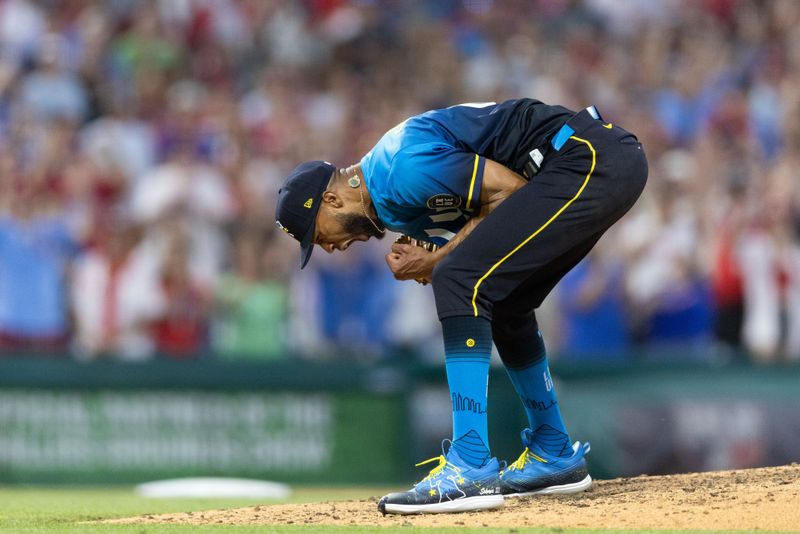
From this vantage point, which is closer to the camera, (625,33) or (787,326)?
(787,326)

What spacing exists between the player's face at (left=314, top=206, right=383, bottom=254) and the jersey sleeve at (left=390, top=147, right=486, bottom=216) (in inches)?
12.8

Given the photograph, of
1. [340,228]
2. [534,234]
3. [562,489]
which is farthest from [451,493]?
[340,228]

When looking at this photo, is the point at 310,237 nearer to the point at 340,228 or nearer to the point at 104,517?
the point at 340,228

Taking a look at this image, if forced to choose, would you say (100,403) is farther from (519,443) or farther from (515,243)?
(515,243)

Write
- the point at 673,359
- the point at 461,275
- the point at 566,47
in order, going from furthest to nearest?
the point at 566,47 < the point at 673,359 < the point at 461,275

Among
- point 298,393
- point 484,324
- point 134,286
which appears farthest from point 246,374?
point 484,324

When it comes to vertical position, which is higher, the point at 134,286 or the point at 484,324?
the point at 134,286

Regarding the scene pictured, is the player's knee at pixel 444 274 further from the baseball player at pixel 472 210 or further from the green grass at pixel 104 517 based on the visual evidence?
the green grass at pixel 104 517

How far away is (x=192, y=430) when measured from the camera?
11203 mm

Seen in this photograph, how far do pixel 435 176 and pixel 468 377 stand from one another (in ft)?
3.07

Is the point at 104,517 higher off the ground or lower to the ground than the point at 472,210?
lower

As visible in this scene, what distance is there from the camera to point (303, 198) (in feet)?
20.1

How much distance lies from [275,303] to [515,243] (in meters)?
5.77

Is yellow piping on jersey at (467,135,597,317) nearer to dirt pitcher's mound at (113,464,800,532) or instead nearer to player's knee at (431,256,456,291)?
player's knee at (431,256,456,291)
